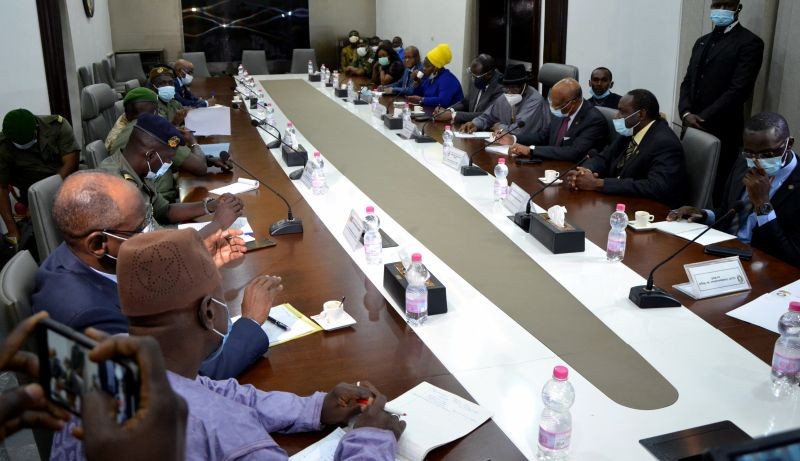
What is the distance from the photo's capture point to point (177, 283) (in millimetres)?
1121

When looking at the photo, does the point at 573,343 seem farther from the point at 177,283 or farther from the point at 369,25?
the point at 369,25

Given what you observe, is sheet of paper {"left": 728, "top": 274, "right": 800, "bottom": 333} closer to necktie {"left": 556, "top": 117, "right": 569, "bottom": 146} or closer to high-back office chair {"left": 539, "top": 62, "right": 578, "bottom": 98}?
necktie {"left": 556, "top": 117, "right": 569, "bottom": 146}

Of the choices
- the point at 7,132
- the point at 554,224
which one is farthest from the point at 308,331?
the point at 7,132

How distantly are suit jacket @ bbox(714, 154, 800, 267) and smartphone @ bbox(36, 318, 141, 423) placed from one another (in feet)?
7.67

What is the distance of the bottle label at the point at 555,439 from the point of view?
4.16 feet

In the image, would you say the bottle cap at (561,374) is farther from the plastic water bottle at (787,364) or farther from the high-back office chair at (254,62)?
the high-back office chair at (254,62)

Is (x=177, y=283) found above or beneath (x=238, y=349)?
above

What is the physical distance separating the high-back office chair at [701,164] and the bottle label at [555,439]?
6.81ft

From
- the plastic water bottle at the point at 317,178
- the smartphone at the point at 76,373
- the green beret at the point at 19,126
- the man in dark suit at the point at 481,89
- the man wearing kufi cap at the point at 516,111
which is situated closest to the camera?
the smartphone at the point at 76,373

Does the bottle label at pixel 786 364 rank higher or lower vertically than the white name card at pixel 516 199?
lower

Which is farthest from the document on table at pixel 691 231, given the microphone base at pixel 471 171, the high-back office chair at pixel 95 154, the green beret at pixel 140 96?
the green beret at pixel 140 96

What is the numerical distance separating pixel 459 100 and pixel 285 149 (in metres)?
2.53

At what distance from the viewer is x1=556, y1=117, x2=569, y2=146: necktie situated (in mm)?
3904

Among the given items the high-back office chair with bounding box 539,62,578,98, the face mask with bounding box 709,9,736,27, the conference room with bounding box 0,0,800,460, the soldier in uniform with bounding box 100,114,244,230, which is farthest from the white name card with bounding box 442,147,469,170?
the high-back office chair with bounding box 539,62,578,98
